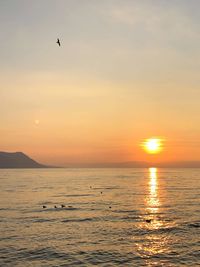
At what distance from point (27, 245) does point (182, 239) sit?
1912 centimetres

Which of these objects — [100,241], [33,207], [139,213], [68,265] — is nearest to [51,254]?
[68,265]

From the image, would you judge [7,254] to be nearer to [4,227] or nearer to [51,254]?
[51,254]

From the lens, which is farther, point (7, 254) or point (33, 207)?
point (33, 207)

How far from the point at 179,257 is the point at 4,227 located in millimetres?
27243

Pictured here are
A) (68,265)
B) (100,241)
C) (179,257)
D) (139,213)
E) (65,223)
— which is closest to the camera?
(68,265)

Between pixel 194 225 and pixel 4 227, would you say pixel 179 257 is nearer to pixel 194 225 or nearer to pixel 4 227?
pixel 194 225

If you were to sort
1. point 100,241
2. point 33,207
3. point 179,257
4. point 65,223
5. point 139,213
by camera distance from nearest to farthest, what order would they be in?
1. point 179,257
2. point 100,241
3. point 65,223
4. point 139,213
5. point 33,207

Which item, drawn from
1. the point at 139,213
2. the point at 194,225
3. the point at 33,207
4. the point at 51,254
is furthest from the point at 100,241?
the point at 33,207

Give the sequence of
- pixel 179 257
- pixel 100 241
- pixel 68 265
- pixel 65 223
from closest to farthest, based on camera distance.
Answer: pixel 68 265
pixel 179 257
pixel 100 241
pixel 65 223

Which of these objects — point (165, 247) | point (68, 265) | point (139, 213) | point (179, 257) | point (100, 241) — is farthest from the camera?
point (139, 213)

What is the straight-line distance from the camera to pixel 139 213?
65.4 metres

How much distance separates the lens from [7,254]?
3625cm

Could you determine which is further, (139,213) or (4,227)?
(139,213)

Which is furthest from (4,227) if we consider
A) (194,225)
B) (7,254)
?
(194,225)
